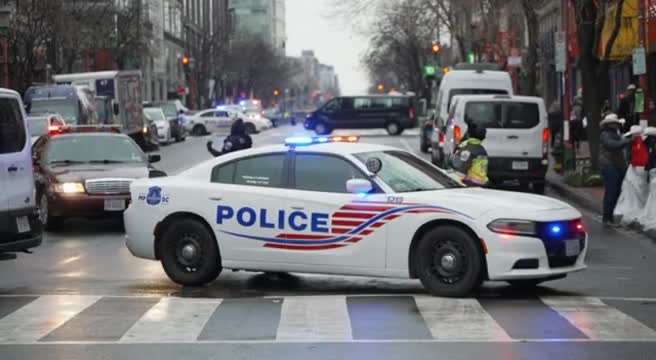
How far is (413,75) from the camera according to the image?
330 feet

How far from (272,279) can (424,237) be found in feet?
7.91

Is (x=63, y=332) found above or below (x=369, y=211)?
below

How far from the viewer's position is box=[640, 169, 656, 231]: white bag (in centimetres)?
1823

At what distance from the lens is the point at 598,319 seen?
10.6 meters

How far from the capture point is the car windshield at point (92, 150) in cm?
2002

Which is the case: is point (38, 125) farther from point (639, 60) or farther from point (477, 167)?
point (477, 167)

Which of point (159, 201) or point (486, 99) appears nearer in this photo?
point (159, 201)

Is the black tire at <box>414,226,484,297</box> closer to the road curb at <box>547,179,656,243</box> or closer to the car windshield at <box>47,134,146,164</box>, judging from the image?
the road curb at <box>547,179,656,243</box>

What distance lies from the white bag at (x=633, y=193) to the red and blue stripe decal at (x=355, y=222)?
815 cm

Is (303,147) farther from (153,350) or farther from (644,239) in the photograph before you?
(644,239)

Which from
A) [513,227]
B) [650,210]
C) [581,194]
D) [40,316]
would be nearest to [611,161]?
[650,210]

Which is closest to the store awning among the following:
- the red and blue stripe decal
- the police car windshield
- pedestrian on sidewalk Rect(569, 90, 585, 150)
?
pedestrian on sidewalk Rect(569, 90, 585, 150)

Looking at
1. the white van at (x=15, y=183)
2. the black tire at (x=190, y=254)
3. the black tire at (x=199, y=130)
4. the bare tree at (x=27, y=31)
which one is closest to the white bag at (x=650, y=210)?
the black tire at (x=190, y=254)

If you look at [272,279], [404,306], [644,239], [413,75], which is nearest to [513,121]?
[644,239]
